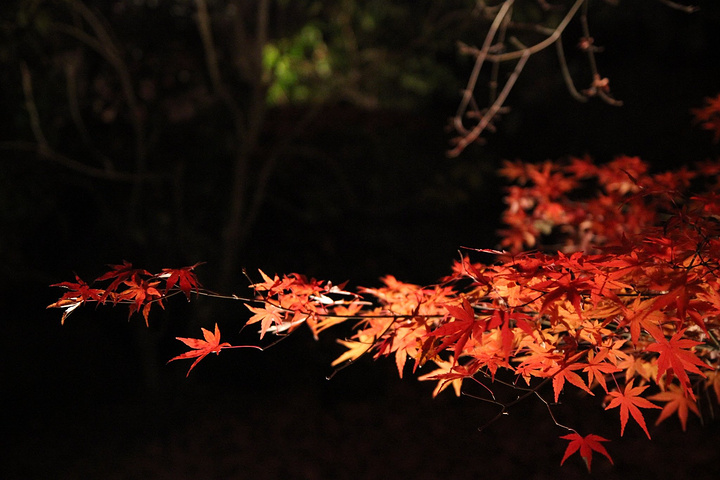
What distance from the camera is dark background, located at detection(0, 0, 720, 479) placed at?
4.20m

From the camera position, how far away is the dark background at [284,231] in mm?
4195

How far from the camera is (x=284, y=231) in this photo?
6.43 meters

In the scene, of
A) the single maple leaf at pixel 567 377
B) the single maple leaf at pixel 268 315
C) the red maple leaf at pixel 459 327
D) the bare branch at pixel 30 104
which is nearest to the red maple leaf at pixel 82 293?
the single maple leaf at pixel 268 315

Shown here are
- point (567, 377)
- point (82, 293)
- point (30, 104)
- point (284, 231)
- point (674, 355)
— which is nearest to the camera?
point (674, 355)

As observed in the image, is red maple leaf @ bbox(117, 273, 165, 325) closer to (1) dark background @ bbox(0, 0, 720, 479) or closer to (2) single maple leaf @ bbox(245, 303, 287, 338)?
(2) single maple leaf @ bbox(245, 303, 287, 338)

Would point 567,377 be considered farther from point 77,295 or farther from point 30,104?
point 30,104

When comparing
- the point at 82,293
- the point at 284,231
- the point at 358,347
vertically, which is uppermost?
the point at 82,293

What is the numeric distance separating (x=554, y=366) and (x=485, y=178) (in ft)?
19.7

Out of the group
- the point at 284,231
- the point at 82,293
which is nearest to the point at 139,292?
the point at 82,293

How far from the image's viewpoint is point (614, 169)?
10.2ft

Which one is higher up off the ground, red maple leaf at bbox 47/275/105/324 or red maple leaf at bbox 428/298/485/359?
red maple leaf at bbox 428/298/485/359

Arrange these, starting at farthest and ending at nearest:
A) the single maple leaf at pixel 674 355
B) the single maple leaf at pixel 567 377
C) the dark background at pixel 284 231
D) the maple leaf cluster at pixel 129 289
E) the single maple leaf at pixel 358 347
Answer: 1. the dark background at pixel 284 231
2. the single maple leaf at pixel 358 347
3. the maple leaf cluster at pixel 129 289
4. the single maple leaf at pixel 567 377
5. the single maple leaf at pixel 674 355

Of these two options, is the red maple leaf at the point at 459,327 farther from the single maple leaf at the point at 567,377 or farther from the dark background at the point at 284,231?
the dark background at the point at 284,231

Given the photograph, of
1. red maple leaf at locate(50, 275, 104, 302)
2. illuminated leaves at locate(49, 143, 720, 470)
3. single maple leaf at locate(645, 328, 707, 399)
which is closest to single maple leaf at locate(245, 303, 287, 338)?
illuminated leaves at locate(49, 143, 720, 470)
